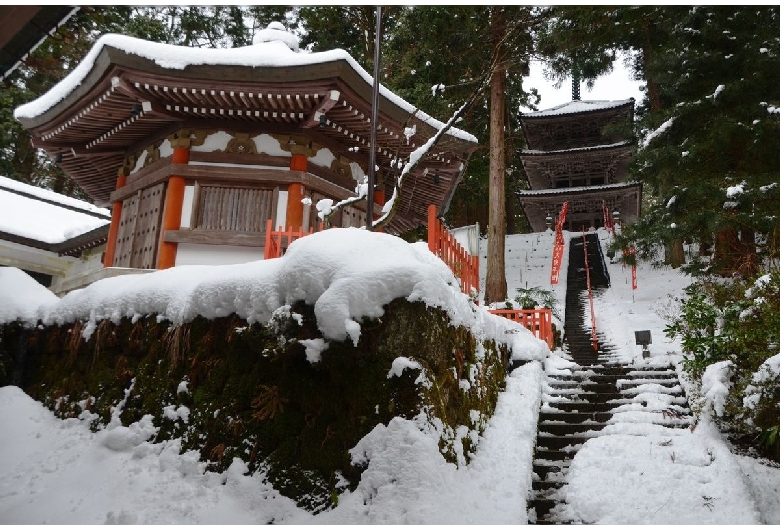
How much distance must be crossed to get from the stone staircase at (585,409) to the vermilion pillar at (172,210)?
275 inches

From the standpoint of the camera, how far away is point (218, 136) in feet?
31.7

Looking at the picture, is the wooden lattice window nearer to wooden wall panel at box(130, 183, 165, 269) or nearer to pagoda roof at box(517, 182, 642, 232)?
wooden wall panel at box(130, 183, 165, 269)

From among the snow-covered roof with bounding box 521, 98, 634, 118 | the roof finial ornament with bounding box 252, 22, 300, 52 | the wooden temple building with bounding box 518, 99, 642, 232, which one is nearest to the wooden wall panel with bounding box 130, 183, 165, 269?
the roof finial ornament with bounding box 252, 22, 300, 52

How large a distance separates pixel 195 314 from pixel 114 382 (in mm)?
1509

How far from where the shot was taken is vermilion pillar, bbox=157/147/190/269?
9.27m

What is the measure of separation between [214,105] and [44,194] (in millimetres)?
12366

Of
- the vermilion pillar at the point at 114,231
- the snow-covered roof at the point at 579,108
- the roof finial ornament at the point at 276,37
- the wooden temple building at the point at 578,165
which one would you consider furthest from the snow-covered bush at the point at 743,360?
the snow-covered roof at the point at 579,108

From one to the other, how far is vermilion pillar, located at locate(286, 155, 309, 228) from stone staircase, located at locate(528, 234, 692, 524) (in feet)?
17.2

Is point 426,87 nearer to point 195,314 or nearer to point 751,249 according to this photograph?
point 751,249

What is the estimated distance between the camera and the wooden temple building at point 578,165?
25.5 meters

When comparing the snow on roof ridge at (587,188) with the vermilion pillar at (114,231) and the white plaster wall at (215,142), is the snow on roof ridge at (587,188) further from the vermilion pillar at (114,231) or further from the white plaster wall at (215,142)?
the vermilion pillar at (114,231)

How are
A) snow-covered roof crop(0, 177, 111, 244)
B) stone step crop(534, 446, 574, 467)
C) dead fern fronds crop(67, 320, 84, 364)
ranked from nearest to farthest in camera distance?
stone step crop(534, 446, 574, 467), dead fern fronds crop(67, 320, 84, 364), snow-covered roof crop(0, 177, 111, 244)

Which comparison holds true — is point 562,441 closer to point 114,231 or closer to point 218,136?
point 218,136

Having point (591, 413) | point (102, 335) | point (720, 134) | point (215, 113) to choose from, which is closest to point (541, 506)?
point (591, 413)
